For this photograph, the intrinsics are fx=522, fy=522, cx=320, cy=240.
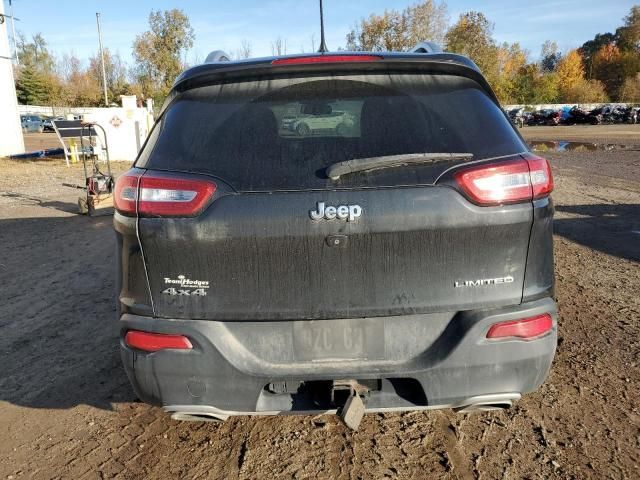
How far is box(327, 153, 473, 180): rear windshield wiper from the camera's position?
7.10ft

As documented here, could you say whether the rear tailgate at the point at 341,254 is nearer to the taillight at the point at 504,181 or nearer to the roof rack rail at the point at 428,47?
the taillight at the point at 504,181

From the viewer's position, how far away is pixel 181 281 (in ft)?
7.30

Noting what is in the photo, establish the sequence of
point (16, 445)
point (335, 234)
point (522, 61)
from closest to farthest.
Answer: point (335, 234), point (16, 445), point (522, 61)

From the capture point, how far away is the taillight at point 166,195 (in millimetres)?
2186

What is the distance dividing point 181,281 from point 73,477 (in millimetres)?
1295

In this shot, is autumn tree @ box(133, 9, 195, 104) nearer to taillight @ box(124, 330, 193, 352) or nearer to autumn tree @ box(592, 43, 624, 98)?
taillight @ box(124, 330, 193, 352)

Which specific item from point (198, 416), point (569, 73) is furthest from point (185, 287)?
point (569, 73)

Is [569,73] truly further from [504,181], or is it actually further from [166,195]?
[166,195]

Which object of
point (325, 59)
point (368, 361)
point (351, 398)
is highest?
point (325, 59)

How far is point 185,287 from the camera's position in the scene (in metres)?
2.23

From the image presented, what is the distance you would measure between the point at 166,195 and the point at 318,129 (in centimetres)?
76

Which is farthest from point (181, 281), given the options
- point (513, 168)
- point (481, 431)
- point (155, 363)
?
point (481, 431)

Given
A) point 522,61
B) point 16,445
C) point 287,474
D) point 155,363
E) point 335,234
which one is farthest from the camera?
point 522,61

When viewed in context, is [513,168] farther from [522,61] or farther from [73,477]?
[522,61]
